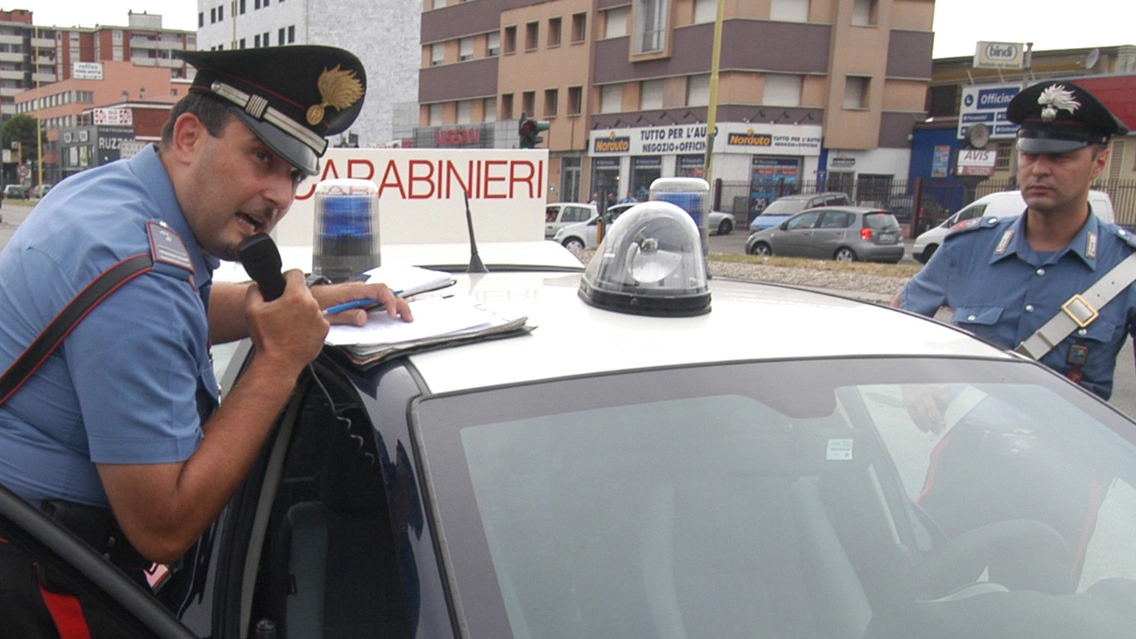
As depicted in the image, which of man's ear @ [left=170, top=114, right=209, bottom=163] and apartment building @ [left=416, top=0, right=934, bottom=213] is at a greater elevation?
apartment building @ [left=416, top=0, right=934, bottom=213]

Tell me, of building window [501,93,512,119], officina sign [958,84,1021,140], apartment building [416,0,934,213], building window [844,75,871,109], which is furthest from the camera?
building window [501,93,512,119]

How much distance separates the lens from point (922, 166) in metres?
36.2

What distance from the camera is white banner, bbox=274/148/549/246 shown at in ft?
11.8

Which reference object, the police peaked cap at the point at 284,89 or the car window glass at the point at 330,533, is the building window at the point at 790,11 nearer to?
the police peaked cap at the point at 284,89

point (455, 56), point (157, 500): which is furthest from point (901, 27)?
point (157, 500)

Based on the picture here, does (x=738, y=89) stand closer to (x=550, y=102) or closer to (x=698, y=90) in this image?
(x=698, y=90)

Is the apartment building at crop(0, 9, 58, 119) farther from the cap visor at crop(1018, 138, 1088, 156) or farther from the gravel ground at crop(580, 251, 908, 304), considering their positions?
the cap visor at crop(1018, 138, 1088, 156)

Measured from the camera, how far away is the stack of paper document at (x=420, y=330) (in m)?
1.54

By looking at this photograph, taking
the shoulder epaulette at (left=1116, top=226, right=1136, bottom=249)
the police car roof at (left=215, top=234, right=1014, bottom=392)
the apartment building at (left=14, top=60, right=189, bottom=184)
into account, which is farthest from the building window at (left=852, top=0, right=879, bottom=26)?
the apartment building at (left=14, top=60, right=189, bottom=184)

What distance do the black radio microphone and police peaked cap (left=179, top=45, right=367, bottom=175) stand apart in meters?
0.22

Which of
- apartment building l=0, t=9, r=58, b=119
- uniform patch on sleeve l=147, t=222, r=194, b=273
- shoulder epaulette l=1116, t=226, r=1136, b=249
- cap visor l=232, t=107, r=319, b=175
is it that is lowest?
uniform patch on sleeve l=147, t=222, r=194, b=273

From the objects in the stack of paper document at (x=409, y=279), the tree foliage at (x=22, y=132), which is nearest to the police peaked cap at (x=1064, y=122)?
the stack of paper document at (x=409, y=279)

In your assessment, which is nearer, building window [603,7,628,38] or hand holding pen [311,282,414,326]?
hand holding pen [311,282,414,326]

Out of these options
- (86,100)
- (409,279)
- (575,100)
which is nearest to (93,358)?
(409,279)
